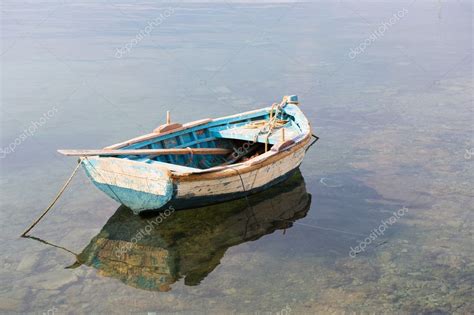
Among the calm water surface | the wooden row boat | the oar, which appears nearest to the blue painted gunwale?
the wooden row boat

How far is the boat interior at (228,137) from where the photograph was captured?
10938 millimetres

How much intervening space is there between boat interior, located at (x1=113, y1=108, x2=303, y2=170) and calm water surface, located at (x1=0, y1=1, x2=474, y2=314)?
108 cm

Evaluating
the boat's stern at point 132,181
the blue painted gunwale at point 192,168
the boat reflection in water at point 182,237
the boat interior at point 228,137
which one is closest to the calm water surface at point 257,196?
the boat reflection in water at point 182,237

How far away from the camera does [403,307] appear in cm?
741

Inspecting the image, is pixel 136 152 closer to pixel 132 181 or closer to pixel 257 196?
pixel 132 181

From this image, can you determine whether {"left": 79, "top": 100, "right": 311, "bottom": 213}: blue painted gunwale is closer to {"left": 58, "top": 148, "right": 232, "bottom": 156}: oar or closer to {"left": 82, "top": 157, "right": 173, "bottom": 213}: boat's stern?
{"left": 82, "top": 157, "right": 173, "bottom": 213}: boat's stern

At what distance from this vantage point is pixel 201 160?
1131cm

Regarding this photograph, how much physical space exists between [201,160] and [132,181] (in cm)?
252

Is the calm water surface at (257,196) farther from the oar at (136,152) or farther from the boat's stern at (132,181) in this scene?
the oar at (136,152)

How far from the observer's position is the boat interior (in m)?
10.9

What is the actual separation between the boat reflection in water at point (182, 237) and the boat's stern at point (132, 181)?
0.51 m

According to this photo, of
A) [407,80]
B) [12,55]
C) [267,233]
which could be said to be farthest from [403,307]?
[12,55]

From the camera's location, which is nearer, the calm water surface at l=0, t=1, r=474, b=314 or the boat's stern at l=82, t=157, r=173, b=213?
the calm water surface at l=0, t=1, r=474, b=314

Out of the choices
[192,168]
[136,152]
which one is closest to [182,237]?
[192,168]
